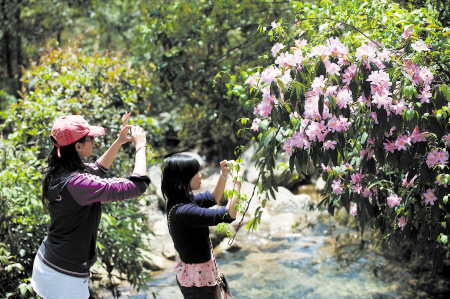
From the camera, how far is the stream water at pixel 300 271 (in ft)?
17.2

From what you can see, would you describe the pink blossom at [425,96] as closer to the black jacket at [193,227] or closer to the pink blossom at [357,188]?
the pink blossom at [357,188]

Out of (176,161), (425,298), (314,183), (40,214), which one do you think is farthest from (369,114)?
(314,183)

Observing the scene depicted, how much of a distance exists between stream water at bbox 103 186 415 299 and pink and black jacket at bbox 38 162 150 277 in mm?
2112

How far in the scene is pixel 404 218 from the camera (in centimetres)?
280

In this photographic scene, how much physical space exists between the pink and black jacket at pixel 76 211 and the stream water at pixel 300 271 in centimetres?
211

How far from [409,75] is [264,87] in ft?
2.32

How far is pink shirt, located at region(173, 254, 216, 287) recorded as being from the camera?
2.49 metres

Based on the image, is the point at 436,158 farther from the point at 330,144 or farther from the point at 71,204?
the point at 71,204

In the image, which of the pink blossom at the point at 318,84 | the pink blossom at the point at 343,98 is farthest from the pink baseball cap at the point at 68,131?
the pink blossom at the point at 343,98

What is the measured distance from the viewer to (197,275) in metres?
2.49

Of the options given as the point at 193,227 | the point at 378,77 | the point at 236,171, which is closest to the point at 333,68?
the point at 378,77

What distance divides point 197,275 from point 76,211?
2.45 ft

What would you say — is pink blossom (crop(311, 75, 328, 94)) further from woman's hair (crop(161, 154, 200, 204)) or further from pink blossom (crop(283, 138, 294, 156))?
woman's hair (crop(161, 154, 200, 204))

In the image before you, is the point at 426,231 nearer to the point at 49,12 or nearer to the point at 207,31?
the point at 207,31
